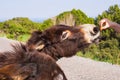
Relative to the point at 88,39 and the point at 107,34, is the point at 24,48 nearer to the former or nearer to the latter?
the point at 88,39

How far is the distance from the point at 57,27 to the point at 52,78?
75.5 inches

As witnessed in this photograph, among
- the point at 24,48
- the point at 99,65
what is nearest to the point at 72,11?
the point at 99,65

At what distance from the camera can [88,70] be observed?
10.9 m

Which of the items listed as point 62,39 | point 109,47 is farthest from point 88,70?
point 62,39

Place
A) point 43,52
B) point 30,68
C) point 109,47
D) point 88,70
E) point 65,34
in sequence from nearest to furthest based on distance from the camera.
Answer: point 30,68, point 43,52, point 65,34, point 88,70, point 109,47

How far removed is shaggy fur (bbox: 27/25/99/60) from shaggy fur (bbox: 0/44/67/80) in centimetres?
142

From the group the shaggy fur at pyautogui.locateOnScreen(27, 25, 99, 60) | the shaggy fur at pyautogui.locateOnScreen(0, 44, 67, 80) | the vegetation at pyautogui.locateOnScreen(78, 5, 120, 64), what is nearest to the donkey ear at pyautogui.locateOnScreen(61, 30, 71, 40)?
the shaggy fur at pyautogui.locateOnScreen(27, 25, 99, 60)

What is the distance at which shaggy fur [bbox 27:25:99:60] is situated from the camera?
4.81 m

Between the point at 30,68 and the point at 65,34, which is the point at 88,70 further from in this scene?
the point at 30,68

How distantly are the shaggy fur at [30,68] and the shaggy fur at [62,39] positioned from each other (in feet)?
4.66

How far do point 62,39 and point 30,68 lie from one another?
201cm

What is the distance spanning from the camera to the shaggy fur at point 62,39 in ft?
15.8

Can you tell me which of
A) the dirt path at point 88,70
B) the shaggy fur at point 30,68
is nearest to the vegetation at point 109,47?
the dirt path at point 88,70

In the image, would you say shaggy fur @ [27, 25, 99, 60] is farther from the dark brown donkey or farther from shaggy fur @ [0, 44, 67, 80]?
shaggy fur @ [0, 44, 67, 80]
